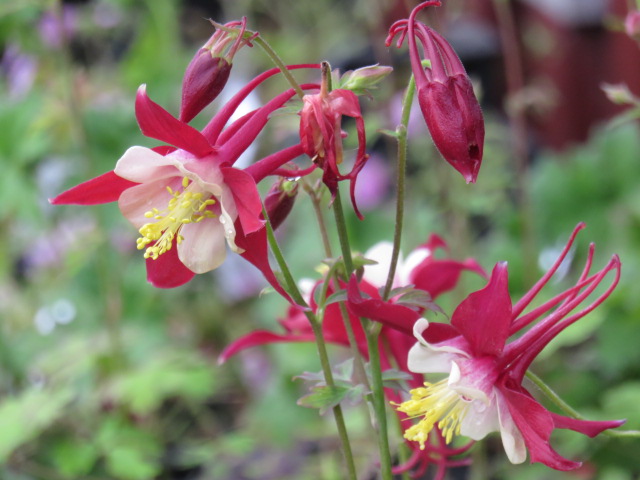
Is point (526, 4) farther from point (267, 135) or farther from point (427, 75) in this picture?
point (427, 75)

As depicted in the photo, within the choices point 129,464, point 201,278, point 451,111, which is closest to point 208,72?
point 451,111

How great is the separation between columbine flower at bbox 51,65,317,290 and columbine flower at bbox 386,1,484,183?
0.08 metres

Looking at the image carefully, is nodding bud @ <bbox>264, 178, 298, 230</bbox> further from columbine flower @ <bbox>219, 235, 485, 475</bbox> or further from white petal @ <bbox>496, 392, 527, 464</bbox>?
white petal @ <bbox>496, 392, 527, 464</bbox>

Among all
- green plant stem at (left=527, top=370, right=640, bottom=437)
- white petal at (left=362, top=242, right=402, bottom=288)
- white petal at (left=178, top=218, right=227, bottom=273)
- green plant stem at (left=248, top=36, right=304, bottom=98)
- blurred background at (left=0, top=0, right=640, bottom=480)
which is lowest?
blurred background at (left=0, top=0, right=640, bottom=480)

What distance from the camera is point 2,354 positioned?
141cm

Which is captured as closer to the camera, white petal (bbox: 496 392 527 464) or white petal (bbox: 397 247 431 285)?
white petal (bbox: 496 392 527 464)

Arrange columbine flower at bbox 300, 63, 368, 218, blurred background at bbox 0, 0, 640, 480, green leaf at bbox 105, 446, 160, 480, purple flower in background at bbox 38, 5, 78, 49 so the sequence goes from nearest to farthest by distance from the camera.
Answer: columbine flower at bbox 300, 63, 368, 218 < green leaf at bbox 105, 446, 160, 480 < blurred background at bbox 0, 0, 640, 480 < purple flower in background at bbox 38, 5, 78, 49

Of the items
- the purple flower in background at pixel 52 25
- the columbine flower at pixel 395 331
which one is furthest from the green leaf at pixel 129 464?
the purple flower in background at pixel 52 25

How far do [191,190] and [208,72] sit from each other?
0.07m

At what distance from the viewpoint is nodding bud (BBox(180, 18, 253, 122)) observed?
488mm

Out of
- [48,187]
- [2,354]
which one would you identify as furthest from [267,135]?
[2,354]

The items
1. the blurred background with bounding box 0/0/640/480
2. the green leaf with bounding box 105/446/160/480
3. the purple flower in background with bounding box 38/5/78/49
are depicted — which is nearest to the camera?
the green leaf with bounding box 105/446/160/480

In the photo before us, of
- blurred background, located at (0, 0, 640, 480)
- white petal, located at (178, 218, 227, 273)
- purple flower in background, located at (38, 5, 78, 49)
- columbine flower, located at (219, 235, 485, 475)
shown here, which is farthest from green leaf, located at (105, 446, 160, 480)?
purple flower in background, located at (38, 5, 78, 49)

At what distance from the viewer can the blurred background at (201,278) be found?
1.11 meters
